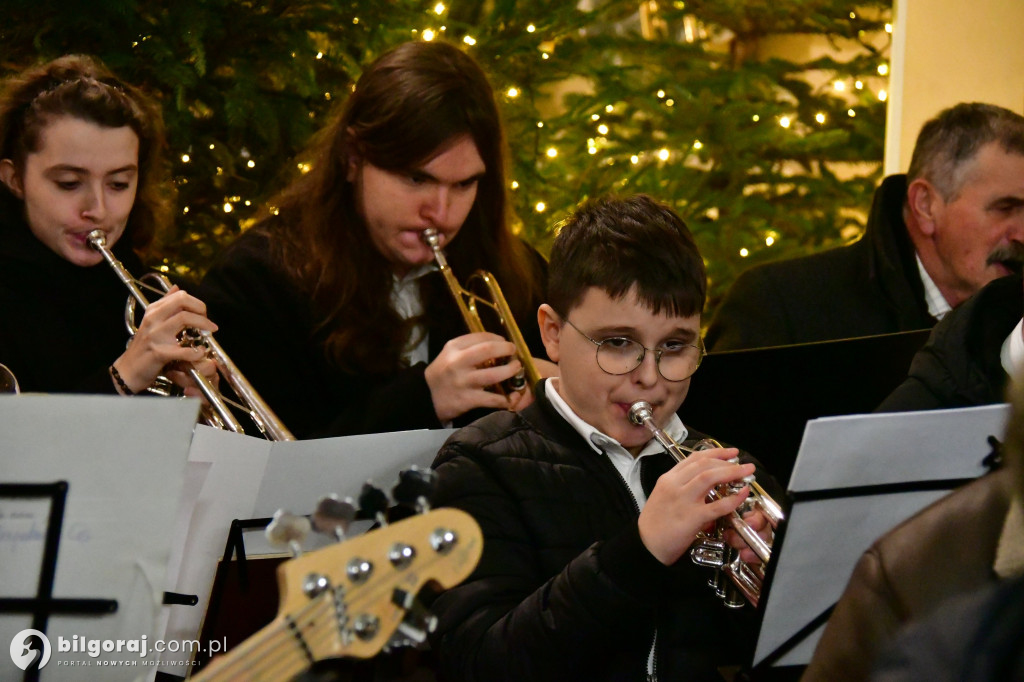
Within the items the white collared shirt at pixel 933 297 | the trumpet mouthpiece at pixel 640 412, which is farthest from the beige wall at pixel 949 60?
the trumpet mouthpiece at pixel 640 412

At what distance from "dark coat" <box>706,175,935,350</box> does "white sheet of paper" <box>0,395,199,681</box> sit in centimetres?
229

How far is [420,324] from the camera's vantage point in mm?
3014

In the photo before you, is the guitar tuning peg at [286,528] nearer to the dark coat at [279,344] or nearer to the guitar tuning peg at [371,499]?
the guitar tuning peg at [371,499]

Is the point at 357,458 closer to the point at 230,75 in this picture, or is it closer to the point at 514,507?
the point at 514,507

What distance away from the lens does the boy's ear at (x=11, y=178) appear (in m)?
2.81

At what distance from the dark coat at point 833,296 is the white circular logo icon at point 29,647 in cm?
238

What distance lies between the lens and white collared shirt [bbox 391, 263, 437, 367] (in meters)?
3.01

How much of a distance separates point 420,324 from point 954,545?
211cm

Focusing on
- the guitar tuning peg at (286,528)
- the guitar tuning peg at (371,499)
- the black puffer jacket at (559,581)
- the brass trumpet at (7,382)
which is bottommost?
the black puffer jacket at (559,581)

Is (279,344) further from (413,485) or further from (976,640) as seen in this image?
(976,640)

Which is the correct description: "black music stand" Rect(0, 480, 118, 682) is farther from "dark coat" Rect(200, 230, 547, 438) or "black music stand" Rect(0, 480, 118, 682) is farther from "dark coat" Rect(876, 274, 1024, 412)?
"dark coat" Rect(876, 274, 1024, 412)

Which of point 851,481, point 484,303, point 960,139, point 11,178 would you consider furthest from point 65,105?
point 960,139

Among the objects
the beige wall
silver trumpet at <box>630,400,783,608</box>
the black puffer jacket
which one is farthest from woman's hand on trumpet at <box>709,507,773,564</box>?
the beige wall

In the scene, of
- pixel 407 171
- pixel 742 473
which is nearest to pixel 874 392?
pixel 742 473
